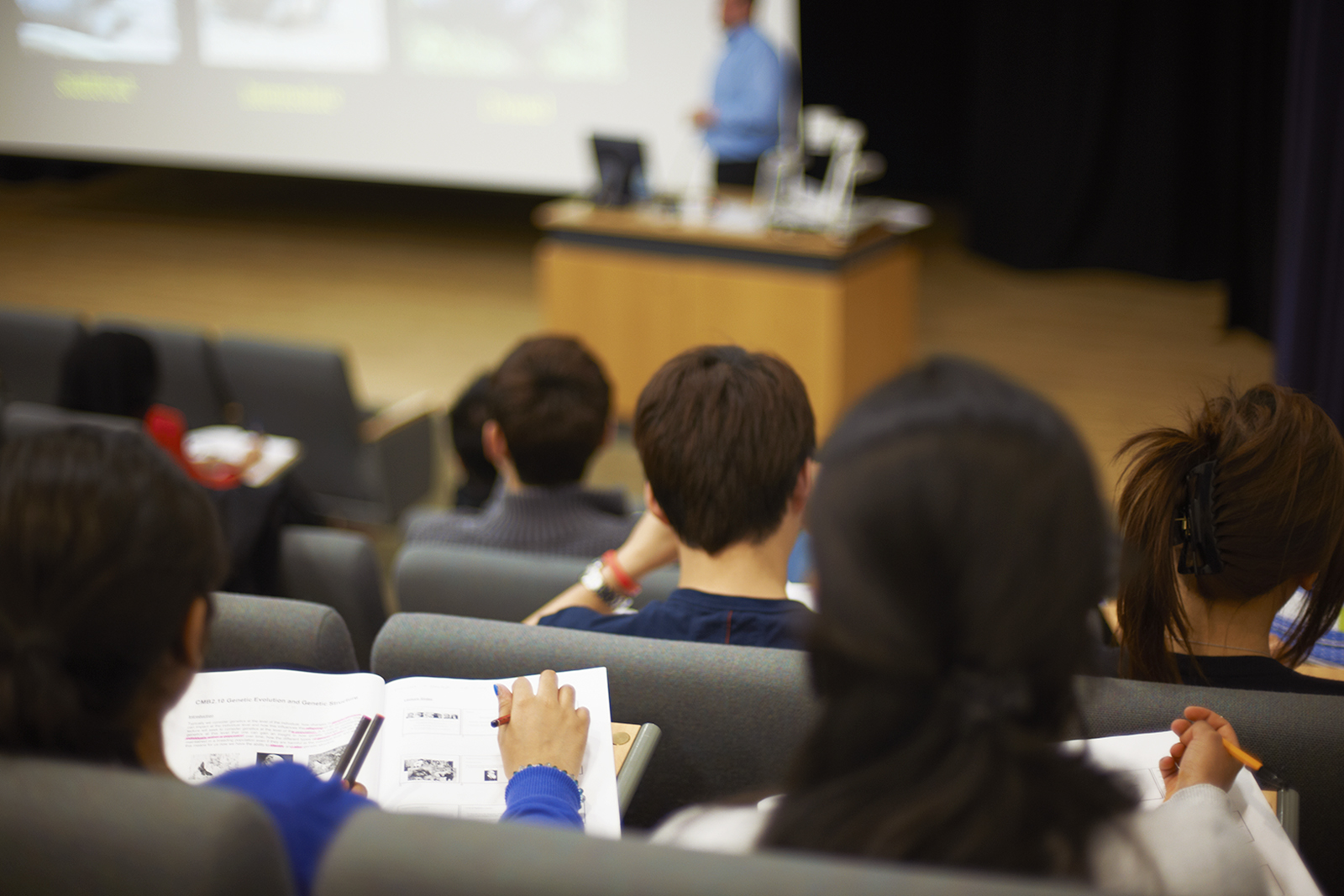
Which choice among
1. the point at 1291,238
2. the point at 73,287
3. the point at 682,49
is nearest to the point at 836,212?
the point at 1291,238

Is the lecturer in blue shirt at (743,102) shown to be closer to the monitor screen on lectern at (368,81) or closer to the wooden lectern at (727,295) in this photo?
the monitor screen on lectern at (368,81)

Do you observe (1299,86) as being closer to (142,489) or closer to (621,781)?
(621,781)

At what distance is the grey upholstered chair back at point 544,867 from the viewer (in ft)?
2.40

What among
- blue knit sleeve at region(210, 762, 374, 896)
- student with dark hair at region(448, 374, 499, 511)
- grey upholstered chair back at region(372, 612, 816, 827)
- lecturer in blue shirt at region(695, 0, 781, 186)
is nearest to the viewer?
blue knit sleeve at region(210, 762, 374, 896)

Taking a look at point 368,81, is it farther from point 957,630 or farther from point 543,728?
point 957,630

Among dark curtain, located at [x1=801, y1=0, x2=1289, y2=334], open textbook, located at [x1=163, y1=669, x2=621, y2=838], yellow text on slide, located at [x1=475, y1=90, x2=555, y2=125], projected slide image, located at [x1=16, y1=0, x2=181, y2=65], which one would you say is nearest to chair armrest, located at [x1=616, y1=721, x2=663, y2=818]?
open textbook, located at [x1=163, y1=669, x2=621, y2=838]

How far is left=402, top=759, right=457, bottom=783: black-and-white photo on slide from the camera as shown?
49.5 inches

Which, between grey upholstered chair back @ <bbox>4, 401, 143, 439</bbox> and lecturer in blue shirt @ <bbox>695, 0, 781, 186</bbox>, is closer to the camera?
grey upholstered chair back @ <bbox>4, 401, 143, 439</bbox>

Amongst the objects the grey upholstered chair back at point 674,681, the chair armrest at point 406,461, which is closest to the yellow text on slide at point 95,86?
the chair armrest at point 406,461

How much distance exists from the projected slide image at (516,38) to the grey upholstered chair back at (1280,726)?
215 inches

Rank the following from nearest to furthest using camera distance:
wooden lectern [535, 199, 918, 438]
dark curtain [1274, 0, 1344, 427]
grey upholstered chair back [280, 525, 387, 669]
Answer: grey upholstered chair back [280, 525, 387, 669]
dark curtain [1274, 0, 1344, 427]
wooden lectern [535, 199, 918, 438]

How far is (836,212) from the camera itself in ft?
14.2

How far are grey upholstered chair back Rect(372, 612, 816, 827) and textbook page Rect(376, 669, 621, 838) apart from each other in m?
0.10

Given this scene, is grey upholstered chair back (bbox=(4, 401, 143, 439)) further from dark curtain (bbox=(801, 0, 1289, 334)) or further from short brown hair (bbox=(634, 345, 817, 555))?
dark curtain (bbox=(801, 0, 1289, 334))
